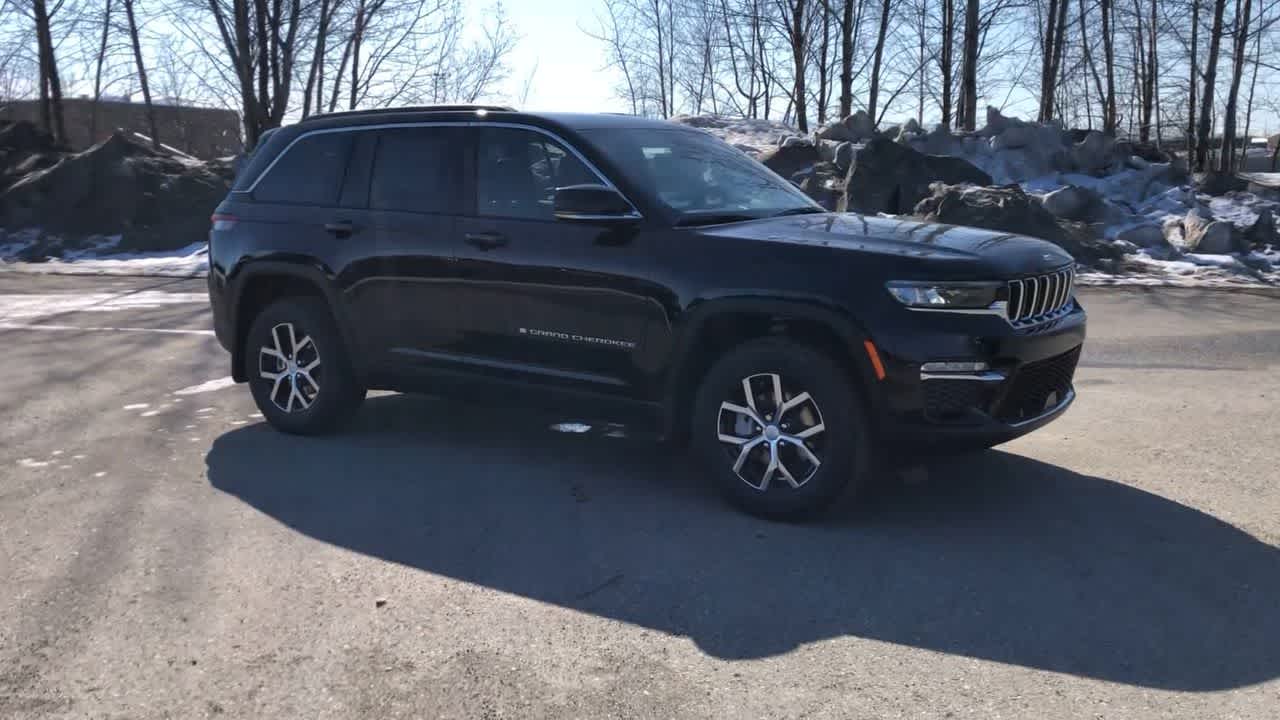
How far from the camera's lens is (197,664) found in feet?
12.0

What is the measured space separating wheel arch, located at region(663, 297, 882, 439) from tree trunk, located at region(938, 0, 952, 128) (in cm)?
2948

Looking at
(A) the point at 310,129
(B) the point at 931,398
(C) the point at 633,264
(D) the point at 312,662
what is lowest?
(D) the point at 312,662

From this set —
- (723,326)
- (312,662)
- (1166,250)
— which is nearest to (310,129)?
(723,326)

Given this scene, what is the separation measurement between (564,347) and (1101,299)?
9586 millimetres

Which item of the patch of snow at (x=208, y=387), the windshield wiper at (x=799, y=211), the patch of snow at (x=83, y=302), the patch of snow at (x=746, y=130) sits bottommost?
the patch of snow at (x=208, y=387)

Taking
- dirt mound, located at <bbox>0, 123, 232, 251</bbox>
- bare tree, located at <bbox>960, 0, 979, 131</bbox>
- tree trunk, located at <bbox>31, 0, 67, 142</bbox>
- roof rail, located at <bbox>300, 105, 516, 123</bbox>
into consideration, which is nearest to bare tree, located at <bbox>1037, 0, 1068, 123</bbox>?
bare tree, located at <bbox>960, 0, 979, 131</bbox>

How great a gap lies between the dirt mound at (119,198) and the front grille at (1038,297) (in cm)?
1800

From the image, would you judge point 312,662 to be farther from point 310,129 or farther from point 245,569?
point 310,129

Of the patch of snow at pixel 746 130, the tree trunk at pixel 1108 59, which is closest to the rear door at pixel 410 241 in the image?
the patch of snow at pixel 746 130

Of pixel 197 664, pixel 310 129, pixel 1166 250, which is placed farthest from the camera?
pixel 1166 250

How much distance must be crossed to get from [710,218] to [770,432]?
114cm

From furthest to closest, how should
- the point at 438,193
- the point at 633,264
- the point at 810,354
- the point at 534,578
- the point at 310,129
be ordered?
the point at 310,129 < the point at 438,193 < the point at 633,264 < the point at 810,354 < the point at 534,578

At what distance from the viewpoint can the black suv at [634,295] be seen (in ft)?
15.5

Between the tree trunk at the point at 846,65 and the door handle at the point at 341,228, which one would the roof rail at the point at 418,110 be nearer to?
the door handle at the point at 341,228
